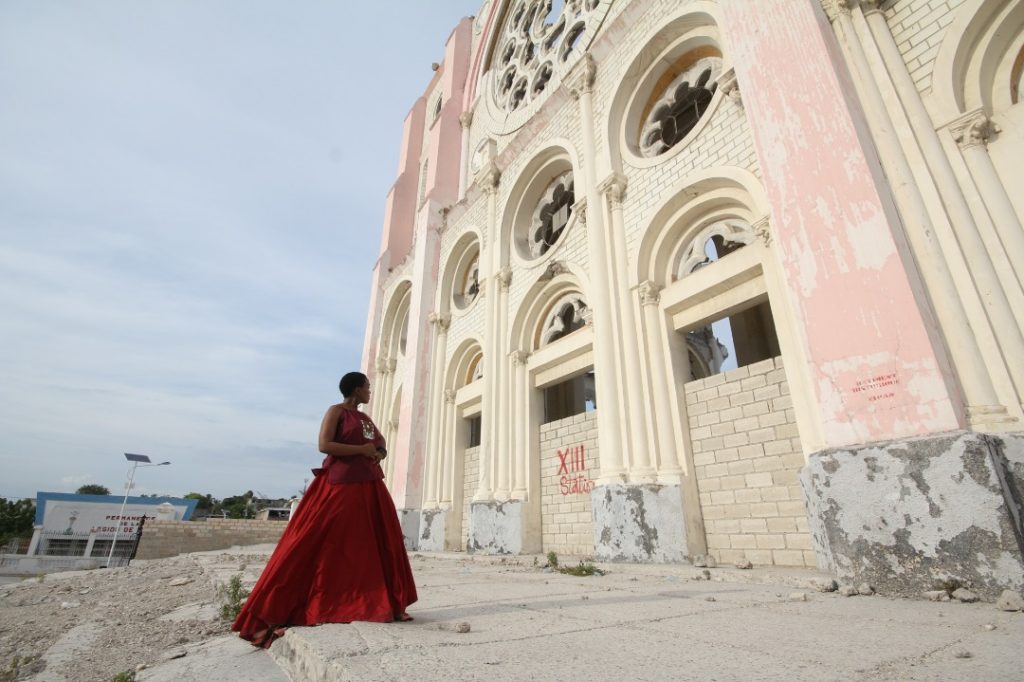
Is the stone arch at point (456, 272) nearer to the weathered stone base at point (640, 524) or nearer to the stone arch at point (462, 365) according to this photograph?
the stone arch at point (462, 365)

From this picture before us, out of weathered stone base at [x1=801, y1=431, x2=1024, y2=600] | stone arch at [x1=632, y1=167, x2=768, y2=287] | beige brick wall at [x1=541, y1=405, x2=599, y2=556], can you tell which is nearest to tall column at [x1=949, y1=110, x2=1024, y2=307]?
weathered stone base at [x1=801, y1=431, x2=1024, y2=600]

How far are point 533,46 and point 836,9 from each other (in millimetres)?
9665

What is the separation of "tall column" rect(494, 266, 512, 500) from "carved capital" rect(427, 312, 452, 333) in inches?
102

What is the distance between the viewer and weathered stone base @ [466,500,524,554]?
7535mm

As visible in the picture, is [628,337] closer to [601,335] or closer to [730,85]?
[601,335]

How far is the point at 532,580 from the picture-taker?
4082 millimetres

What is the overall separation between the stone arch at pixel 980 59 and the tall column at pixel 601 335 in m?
3.92

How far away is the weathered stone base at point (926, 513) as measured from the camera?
8.60 feet

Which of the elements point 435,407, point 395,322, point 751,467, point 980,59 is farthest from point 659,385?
point 395,322

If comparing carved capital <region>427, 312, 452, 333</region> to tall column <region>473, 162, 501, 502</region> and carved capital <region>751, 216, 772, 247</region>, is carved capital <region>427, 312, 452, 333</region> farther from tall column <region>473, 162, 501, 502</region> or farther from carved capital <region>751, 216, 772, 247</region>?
carved capital <region>751, 216, 772, 247</region>

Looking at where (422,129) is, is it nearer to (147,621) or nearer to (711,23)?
(711,23)

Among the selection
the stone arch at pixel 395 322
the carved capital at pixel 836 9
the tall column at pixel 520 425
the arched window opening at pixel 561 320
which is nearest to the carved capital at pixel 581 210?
the arched window opening at pixel 561 320

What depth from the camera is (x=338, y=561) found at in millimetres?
2277

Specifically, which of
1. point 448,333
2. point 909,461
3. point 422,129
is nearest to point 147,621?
point 909,461
